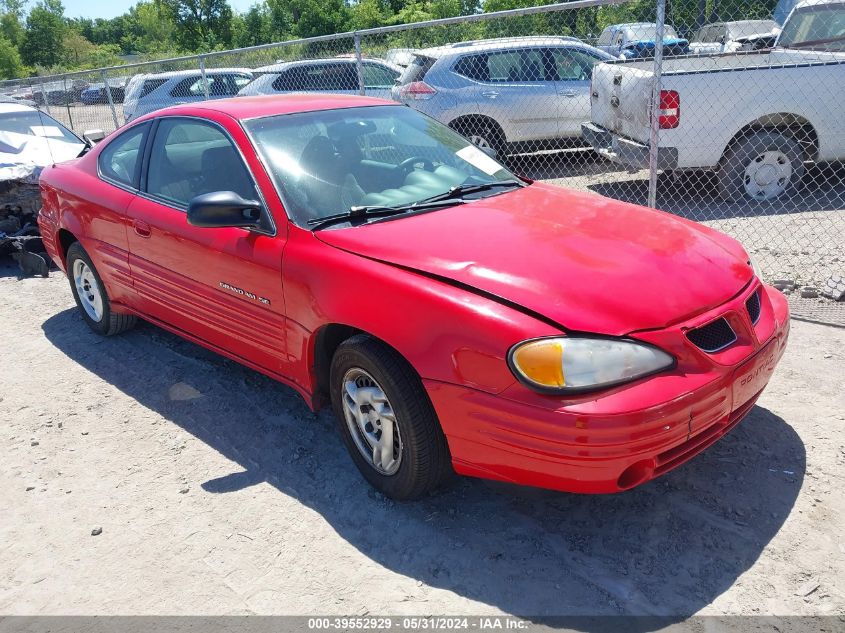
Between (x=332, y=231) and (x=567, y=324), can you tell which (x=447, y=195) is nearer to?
(x=332, y=231)

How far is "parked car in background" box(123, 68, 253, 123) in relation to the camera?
13.0 m

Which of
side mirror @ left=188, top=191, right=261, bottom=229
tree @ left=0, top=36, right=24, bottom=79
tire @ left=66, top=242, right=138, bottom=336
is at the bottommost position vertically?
tire @ left=66, top=242, right=138, bottom=336

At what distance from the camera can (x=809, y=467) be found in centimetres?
329

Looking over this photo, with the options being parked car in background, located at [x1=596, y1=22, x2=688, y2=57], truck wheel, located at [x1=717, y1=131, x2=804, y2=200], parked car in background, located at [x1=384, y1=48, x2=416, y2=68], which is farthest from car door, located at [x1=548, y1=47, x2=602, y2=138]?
truck wheel, located at [x1=717, y1=131, x2=804, y2=200]

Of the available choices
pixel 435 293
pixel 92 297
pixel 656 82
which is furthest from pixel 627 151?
pixel 435 293

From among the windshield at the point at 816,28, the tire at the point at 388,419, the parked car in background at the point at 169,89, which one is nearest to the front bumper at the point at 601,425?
the tire at the point at 388,419

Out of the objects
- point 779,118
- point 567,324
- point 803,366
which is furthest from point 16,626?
point 779,118

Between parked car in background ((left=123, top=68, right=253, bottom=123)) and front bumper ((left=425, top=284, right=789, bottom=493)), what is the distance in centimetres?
1158

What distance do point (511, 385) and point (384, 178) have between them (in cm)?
159

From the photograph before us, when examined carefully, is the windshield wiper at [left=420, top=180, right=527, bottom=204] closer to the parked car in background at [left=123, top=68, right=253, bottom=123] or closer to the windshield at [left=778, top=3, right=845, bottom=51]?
the windshield at [left=778, top=3, right=845, bottom=51]

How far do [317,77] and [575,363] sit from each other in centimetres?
1005

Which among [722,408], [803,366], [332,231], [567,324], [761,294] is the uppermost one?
[332,231]

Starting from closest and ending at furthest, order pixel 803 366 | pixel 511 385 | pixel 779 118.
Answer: pixel 511 385, pixel 803 366, pixel 779 118

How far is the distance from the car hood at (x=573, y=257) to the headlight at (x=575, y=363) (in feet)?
0.24
